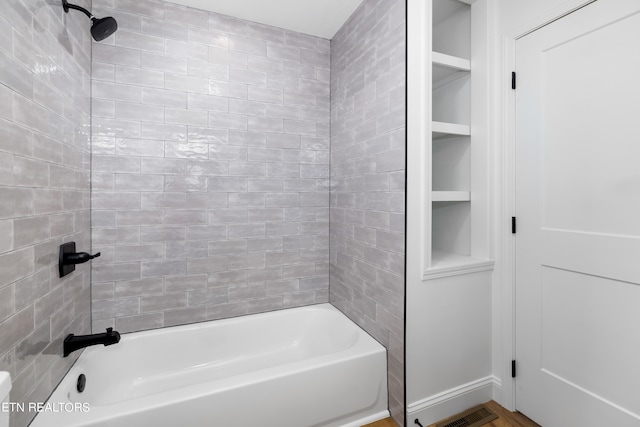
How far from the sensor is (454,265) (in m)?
1.65

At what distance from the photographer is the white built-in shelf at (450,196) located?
168cm

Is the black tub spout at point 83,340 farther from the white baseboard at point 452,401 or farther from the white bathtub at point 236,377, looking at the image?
the white baseboard at point 452,401

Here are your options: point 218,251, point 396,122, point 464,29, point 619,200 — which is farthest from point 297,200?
point 619,200

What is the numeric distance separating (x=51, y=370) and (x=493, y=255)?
239 centimetres

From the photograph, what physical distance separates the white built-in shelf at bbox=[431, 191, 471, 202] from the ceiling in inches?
55.8

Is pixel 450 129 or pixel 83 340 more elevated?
pixel 450 129

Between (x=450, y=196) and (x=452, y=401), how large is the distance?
1204 mm

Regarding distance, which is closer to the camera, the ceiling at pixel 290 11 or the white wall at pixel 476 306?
the white wall at pixel 476 306

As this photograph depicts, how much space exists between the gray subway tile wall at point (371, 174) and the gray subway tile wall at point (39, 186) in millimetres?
1644

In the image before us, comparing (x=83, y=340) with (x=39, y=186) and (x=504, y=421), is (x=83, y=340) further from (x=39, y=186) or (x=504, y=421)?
(x=504, y=421)

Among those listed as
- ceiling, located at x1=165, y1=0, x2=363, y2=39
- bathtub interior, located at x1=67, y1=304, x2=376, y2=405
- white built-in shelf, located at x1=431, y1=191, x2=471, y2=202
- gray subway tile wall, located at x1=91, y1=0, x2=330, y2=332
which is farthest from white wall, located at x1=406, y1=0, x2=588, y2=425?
gray subway tile wall, located at x1=91, y1=0, x2=330, y2=332

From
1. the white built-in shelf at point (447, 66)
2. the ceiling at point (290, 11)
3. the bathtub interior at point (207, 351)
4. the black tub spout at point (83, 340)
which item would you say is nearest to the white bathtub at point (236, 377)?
the bathtub interior at point (207, 351)

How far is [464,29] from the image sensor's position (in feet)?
6.15

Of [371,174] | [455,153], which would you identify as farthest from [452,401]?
[455,153]
